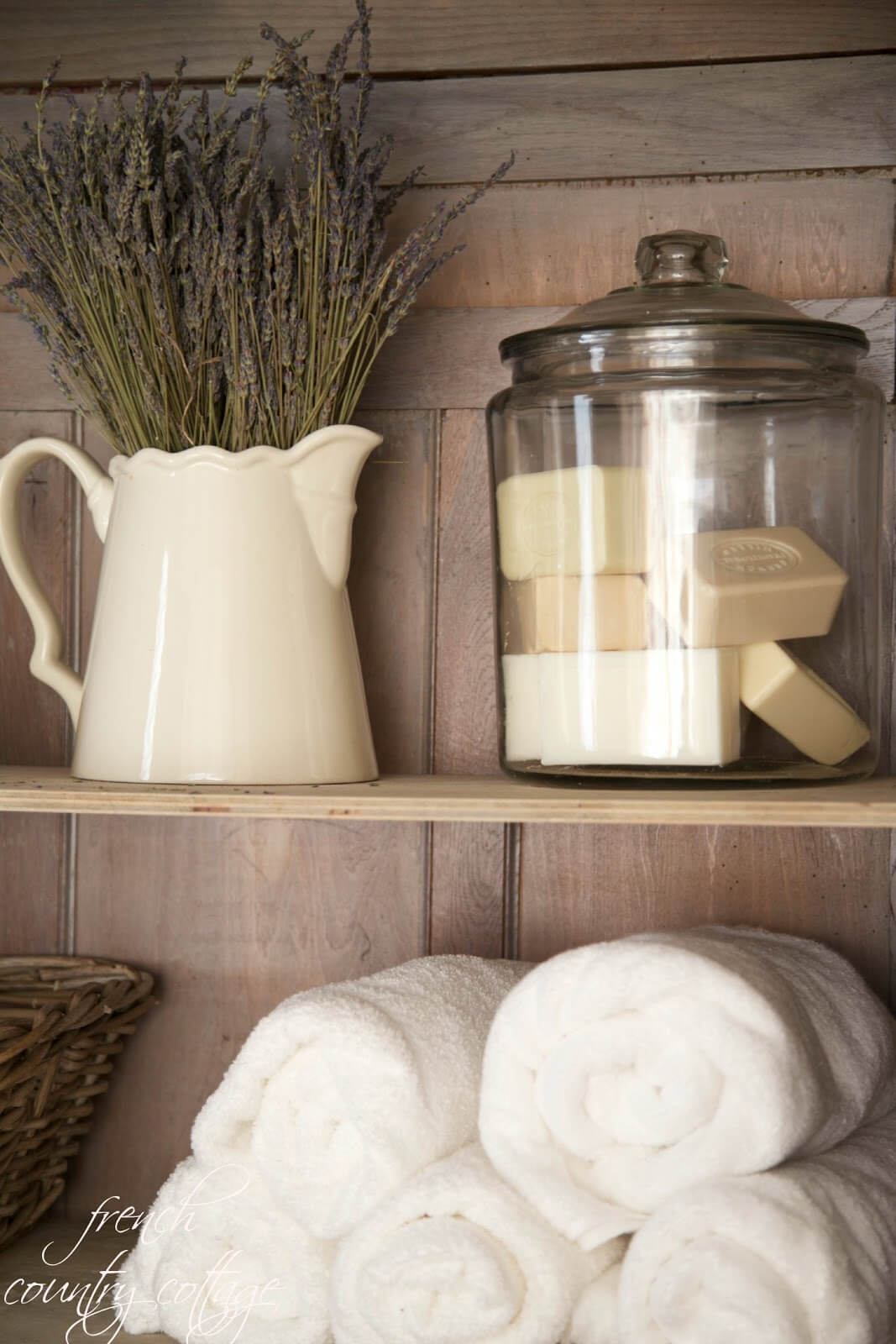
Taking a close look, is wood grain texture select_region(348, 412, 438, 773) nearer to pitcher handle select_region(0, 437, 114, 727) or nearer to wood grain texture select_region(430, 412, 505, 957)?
wood grain texture select_region(430, 412, 505, 957)

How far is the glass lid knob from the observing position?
858 mm

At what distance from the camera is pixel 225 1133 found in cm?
75

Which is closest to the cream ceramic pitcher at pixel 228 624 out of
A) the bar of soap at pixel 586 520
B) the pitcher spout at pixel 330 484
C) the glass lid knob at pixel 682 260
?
the pitcher spout at pixel 330 484

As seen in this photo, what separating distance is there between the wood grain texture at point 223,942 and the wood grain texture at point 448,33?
60cm

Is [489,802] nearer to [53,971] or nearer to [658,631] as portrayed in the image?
[658,631]

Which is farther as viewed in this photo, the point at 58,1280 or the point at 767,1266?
the point at 58,1280

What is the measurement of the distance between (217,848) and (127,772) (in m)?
0.21

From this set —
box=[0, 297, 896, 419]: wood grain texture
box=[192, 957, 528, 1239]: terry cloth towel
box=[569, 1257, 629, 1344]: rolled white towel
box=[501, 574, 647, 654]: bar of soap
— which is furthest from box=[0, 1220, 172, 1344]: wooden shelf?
box=[0, 297, 896, 419]: wood grain texture

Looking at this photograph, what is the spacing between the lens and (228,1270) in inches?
29.0

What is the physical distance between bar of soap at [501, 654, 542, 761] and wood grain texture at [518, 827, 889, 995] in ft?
0.49

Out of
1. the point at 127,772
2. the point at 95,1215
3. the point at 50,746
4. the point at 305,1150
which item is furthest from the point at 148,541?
the point at 95,1215

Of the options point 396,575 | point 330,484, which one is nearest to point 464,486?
point 396,575

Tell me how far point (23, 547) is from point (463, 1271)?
0.55m

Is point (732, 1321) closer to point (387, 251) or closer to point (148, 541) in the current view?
point (148, 541)
